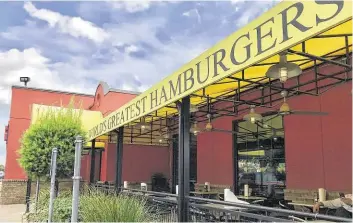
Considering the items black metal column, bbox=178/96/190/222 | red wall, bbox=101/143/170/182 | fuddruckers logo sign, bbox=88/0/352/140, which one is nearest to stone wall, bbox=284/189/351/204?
black metal column, bbox=178/96/190/222

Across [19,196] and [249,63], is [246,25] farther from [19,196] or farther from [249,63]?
[19,196]

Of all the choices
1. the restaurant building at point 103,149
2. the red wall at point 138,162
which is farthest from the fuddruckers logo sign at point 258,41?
the restaurant building at point 103,149

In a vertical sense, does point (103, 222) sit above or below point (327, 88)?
below

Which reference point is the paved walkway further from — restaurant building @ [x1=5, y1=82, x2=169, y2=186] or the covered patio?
the covered patio

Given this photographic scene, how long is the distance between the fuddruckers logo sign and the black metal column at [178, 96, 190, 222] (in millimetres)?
293

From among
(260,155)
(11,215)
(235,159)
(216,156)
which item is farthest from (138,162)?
(260,155)

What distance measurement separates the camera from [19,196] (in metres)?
14.9

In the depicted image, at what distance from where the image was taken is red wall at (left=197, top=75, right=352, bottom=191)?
698cm

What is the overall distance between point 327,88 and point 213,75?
14.9ft

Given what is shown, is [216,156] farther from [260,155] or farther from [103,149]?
[103,149]

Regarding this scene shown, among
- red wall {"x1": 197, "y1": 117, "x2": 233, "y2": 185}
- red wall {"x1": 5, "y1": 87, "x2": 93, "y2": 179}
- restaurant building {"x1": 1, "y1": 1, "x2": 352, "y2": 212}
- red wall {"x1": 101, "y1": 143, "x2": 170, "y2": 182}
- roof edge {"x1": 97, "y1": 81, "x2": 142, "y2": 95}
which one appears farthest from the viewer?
roof edge {"x1": 97, "y1": 81, "x2": 142, "y2": 95}

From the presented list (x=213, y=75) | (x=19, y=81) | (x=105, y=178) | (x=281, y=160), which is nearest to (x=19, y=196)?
(x=105, y=178)

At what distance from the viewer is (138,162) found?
50.7ft

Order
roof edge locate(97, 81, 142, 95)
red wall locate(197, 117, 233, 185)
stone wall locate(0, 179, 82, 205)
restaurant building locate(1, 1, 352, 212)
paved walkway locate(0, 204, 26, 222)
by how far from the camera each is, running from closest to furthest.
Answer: restaurant building locate(1, 1, 352, 212) → paved walkway locate(0, 204, 26, 222) → red wall locate(197, 117, 233, 185) → stone wall locate(0, 179, 82, 205) → roof edge locate(97, 81, 142, 95)
